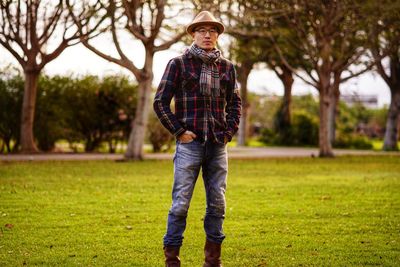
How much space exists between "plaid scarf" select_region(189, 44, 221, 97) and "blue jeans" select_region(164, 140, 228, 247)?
48 centimetres

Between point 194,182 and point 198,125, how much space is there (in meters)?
0.53

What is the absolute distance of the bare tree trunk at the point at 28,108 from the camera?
24.0 meters

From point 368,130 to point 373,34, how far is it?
51.3 metres

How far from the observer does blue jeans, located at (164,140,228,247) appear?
6.00 metres

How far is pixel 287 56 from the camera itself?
112 feet

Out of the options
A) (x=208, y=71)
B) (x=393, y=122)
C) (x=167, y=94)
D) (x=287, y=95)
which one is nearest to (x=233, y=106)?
(x=208, y=71)

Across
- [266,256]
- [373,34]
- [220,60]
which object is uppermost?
[373,34]

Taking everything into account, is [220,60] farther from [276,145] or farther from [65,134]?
[276,145]

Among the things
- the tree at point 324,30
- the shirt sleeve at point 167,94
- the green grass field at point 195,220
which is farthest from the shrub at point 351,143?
the shirt sleeve at point 167,94

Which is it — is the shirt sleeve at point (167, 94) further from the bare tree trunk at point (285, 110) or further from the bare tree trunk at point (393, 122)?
the bare tree trunk at point (285, 110)

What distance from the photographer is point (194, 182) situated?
6.11 metres

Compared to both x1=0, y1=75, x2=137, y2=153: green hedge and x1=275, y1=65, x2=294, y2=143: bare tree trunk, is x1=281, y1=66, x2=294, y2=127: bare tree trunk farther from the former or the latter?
x1=0, y1=75, x2=137, y2=153: green hedge

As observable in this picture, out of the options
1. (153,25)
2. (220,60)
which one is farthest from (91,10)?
(220,60)

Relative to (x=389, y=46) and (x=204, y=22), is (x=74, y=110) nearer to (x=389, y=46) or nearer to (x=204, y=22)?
(x=389, y=46)
